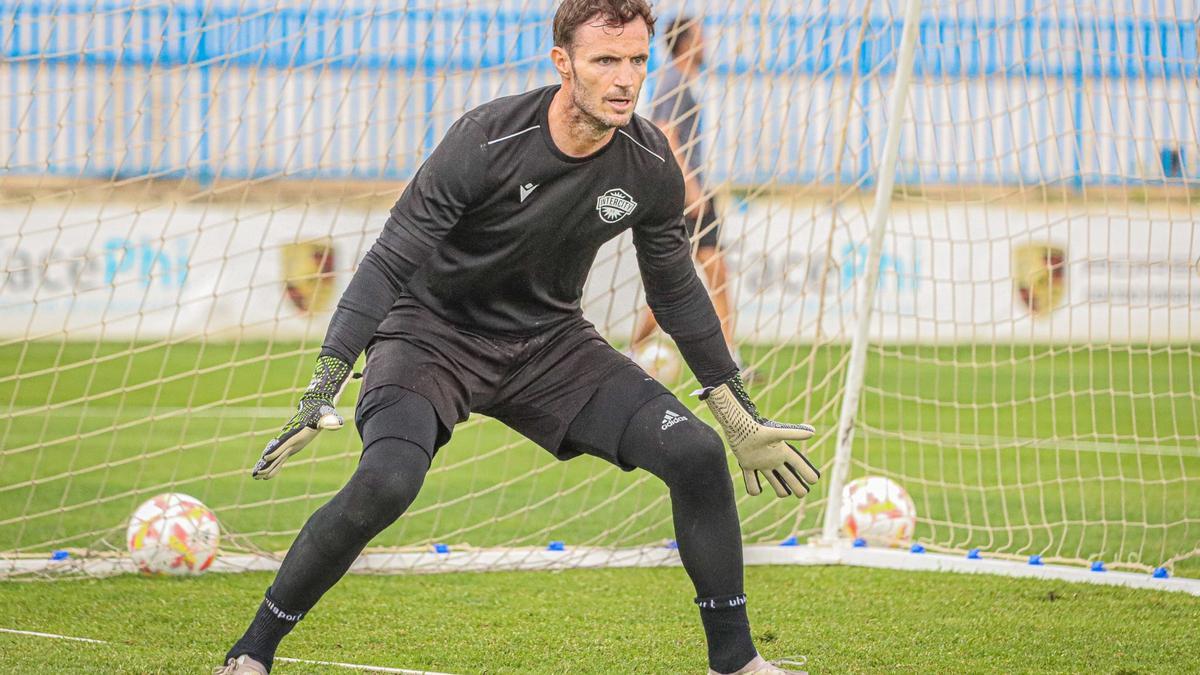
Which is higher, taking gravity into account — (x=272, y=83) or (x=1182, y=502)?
(x=272, y=83)

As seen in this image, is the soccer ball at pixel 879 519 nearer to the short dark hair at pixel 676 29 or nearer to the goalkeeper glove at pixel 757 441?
the goalkeeper glove at pixel 757 441

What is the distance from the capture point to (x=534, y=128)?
3.57 meters

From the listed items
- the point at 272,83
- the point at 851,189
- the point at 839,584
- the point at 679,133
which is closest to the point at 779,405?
the point at 679,133

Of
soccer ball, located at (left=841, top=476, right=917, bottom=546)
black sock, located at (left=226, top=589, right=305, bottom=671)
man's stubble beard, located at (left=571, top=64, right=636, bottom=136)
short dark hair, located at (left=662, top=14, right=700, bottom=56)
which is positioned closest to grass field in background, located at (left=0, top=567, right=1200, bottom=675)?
soccer ball, located at (left=841, top=476, right=917, bottom=546)

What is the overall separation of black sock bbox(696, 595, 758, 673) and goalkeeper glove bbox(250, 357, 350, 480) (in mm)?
1052

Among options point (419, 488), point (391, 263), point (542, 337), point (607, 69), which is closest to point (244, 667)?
point (419, 488)

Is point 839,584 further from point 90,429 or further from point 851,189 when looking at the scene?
point 90,429

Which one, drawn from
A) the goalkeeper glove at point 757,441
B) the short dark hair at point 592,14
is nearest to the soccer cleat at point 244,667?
the goalkeeper glove at point 757,441

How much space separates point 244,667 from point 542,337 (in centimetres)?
113

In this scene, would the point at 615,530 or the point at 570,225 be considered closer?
the point at 570,225

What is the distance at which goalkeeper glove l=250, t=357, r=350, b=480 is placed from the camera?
10.5 feet

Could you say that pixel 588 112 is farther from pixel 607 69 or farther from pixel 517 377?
pixel 517 377

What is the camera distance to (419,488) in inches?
132

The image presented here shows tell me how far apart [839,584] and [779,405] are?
3.73 metres
